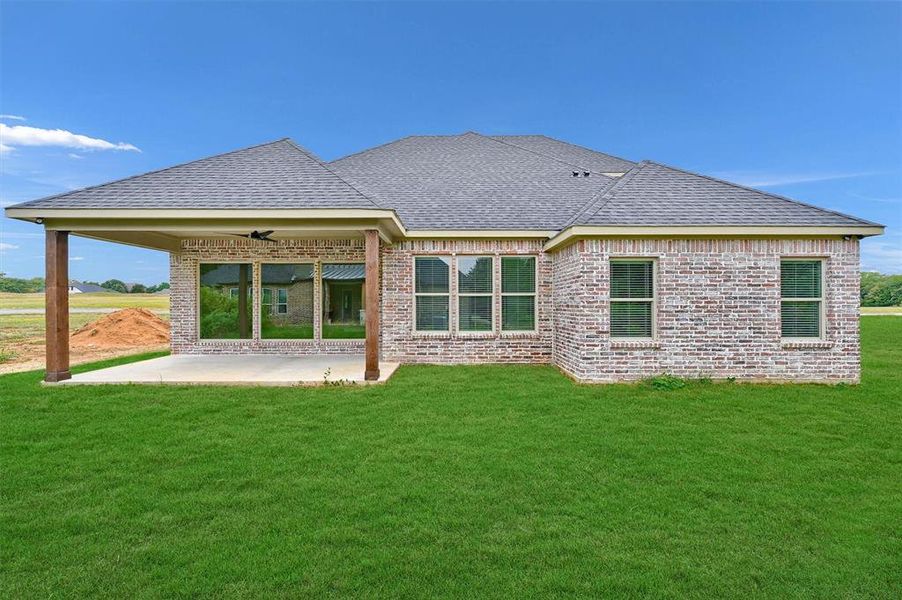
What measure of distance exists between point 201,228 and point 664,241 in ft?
28.5

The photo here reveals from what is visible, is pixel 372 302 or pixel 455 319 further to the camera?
pixel 455 319

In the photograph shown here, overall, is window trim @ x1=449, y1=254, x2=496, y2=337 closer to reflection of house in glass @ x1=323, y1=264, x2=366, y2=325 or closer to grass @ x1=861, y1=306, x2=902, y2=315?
reflection of house in glass @ x1=323, y1=264, x2=366, y2=325

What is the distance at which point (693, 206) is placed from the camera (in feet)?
29.0

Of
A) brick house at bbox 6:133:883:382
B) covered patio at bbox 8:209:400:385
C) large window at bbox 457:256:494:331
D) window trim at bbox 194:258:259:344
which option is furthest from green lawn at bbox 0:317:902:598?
window trim at bbox 194:258:259:344

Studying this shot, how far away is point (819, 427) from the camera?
576 centimetres

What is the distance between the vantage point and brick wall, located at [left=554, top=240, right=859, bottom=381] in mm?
8391

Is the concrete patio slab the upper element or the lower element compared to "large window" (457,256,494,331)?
lower

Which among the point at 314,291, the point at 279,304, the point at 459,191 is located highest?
the point at 459,191

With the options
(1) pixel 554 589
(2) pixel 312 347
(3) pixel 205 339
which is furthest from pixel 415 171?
(1) pixel 554 589

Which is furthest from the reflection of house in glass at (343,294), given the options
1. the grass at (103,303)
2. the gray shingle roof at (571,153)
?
the grass at (103,303)

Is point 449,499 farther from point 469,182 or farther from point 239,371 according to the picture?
point 469,182

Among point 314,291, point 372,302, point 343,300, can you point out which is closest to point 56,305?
point 314,291

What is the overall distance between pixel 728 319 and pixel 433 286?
6.12 meters

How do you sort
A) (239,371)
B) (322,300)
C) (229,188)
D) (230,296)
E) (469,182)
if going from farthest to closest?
(469,182), (322,300), (230,296), (239,371), (229,188)
